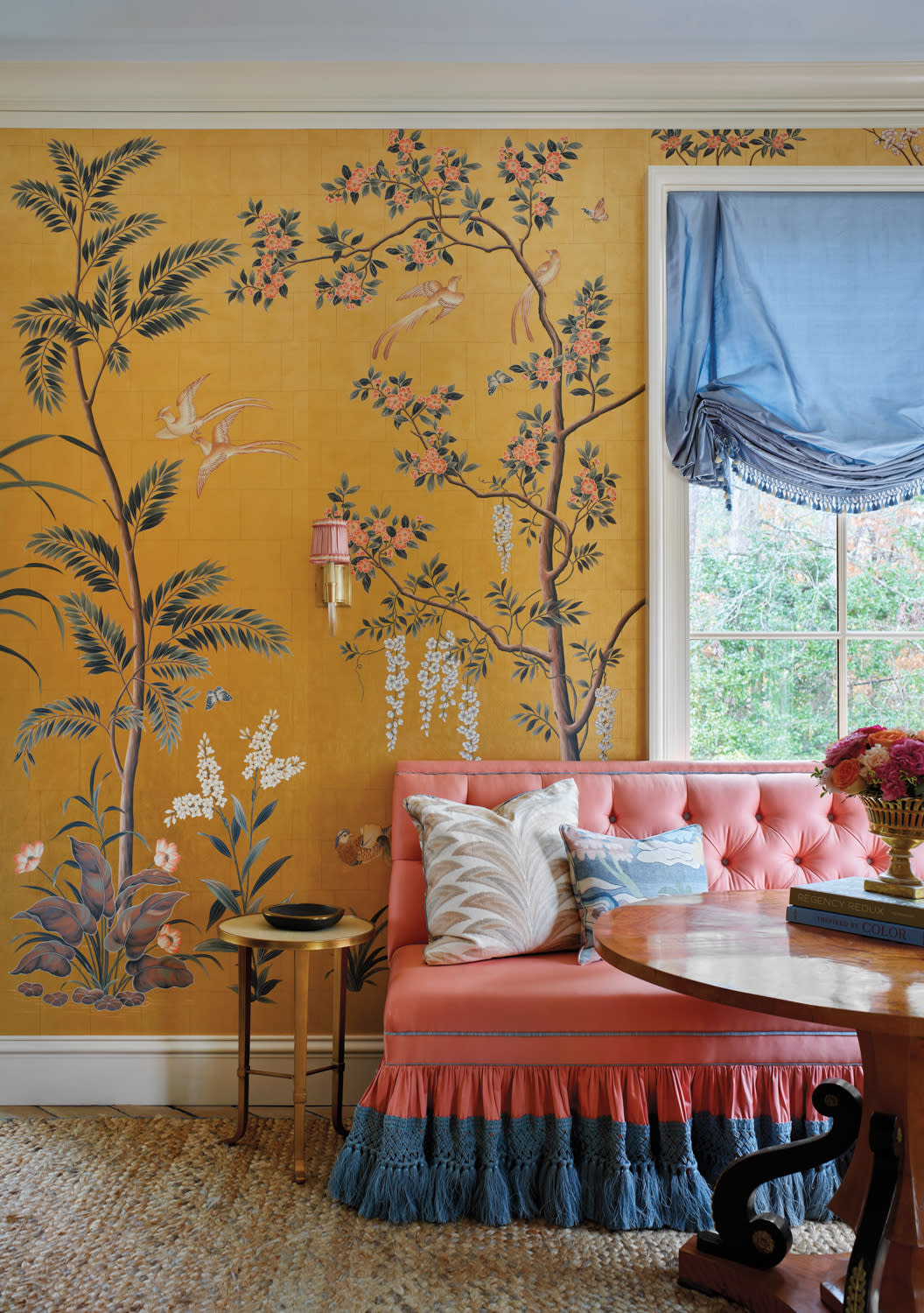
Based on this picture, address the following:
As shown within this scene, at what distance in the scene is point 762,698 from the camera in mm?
2861

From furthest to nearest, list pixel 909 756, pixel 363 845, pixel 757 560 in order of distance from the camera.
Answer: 1. pixel 757 560
2. pixel 363 845
3. pixel 909 756

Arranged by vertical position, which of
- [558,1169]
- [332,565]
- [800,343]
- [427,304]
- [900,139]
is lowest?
[558,1169]

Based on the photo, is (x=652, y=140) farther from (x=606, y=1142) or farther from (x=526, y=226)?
(x=606, y=1142)

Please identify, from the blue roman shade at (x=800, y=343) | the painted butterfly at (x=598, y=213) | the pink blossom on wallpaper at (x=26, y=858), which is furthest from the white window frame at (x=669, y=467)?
the pink blossom on wallpaper at (x=26, y=858)

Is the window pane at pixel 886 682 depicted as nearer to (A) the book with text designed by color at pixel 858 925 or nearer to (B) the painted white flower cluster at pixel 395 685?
(A) the book with text designed by color at pixel 858 925

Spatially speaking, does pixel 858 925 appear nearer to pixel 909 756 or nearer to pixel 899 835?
pixel 899 835

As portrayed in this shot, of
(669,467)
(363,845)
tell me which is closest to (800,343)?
(669,467)

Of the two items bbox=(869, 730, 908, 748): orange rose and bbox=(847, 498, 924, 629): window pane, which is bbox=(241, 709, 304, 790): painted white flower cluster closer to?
bbox=(869, 730, 908, 748): orange rose

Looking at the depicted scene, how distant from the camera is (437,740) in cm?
280

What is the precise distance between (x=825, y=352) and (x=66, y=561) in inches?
94.2

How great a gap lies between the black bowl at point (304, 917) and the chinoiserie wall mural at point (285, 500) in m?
0.29

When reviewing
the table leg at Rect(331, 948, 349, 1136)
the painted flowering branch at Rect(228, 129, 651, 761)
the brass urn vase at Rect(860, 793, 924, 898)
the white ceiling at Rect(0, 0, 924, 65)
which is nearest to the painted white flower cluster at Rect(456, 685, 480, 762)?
the painted flowering branch at Rect(228, 129, 651, 761)

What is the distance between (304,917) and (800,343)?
2203mm

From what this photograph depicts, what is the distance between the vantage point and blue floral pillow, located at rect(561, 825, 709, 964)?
2.27m
